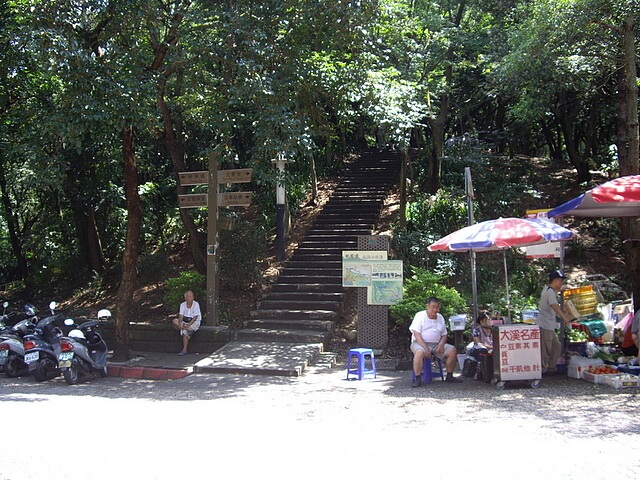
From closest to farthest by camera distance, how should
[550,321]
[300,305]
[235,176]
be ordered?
[550,321] < [235,176] < [300,305]

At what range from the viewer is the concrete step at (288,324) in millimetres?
13125

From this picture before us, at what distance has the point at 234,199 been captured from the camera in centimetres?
1360

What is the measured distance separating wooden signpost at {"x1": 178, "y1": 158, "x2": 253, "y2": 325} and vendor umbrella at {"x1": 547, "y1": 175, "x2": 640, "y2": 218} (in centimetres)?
630

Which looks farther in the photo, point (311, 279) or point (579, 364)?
point (311, 279)

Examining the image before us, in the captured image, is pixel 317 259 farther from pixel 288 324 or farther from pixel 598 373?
pixel 598 373

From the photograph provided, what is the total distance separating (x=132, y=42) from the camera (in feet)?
40.8

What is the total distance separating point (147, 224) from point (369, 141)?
557 inches

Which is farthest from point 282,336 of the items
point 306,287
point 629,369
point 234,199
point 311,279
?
point 629,369

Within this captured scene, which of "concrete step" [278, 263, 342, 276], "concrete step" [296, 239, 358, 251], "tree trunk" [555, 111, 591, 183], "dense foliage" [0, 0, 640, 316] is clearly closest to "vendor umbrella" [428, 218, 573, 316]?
"dense foliage" [0, 0, 640, 316]

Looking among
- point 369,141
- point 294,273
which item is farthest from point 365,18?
point 369,141

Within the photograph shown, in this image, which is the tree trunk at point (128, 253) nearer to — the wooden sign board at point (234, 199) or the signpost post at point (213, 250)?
the signpost post at point (213, 250)

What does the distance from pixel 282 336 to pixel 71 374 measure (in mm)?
4077

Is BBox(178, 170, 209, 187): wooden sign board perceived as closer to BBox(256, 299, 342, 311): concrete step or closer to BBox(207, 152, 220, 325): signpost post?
BBox(207, 152, 220, 325): signpost post

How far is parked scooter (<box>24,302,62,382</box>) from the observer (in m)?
10.6
